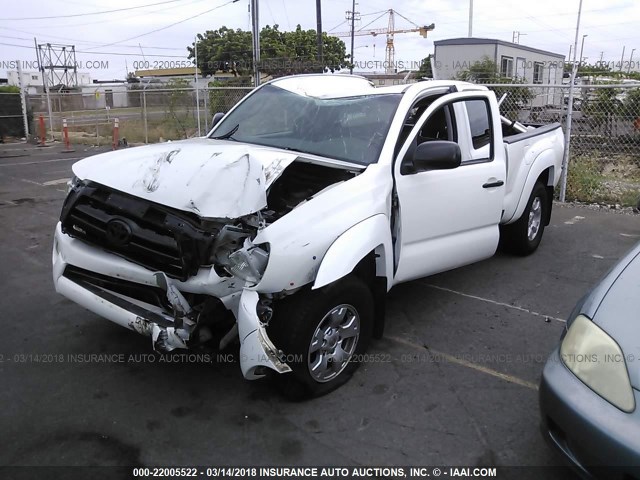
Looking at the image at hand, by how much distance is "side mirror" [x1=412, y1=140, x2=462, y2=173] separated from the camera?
379 centimetres

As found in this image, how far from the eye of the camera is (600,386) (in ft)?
7.46

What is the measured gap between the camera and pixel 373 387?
3.56m

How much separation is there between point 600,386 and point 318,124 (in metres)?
2.81

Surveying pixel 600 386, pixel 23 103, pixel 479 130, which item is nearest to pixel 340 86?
pixel 479 130

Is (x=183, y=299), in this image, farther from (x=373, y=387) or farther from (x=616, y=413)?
(x=616, y=413)

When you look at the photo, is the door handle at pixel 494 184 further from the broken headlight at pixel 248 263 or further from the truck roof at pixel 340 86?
the broken headlight at pixel 248 263

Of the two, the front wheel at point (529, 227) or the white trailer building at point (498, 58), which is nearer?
the front wheel at point (529, 227)

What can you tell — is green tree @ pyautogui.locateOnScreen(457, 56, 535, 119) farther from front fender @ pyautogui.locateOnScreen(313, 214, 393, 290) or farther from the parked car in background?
the parked car in background

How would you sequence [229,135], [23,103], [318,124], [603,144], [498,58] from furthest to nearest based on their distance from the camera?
[498,58] < [23,103] < [603,144] < [229,135] < [318,124]

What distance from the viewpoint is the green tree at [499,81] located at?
440 inches

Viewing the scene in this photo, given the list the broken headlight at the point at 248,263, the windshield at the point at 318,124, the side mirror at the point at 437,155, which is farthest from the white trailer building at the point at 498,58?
the broken headlight at the point at 248,263

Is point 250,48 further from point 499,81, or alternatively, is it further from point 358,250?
point 358,250

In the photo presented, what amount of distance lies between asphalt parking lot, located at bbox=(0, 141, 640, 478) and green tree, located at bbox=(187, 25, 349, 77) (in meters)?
39.9

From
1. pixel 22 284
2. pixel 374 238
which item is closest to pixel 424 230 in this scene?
pixel 374 238
